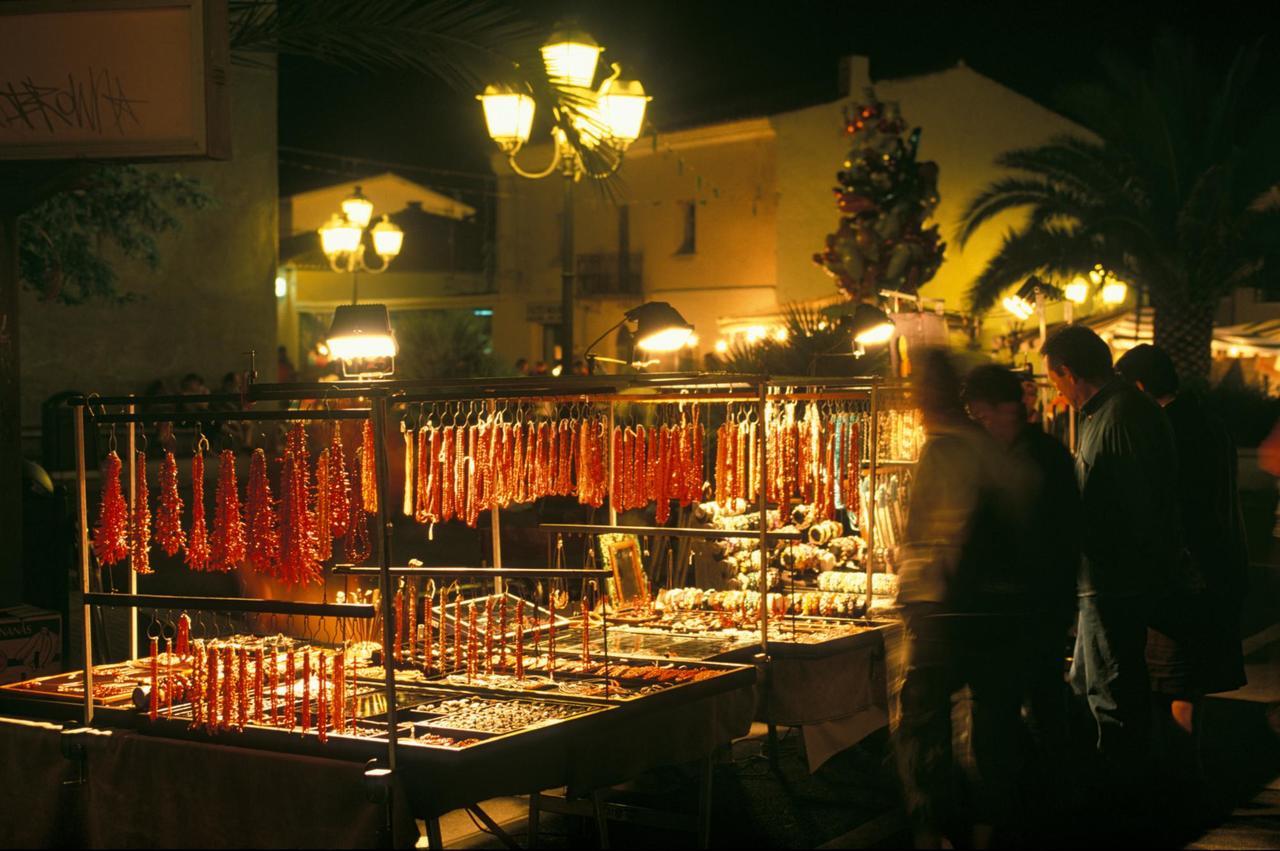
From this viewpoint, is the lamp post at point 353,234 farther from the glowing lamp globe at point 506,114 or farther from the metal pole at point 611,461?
the metal pole at point 611,461

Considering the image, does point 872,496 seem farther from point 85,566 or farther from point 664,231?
point 664,231

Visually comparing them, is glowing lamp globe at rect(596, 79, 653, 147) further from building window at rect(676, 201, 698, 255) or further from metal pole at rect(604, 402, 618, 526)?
building window at rect(676, 201, 698, 255)

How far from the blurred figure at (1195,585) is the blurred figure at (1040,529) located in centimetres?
132

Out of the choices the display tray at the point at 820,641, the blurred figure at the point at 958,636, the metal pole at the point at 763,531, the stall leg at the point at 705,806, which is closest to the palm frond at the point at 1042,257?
the display tray at the point at 820,641

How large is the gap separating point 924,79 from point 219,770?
29.8 metres

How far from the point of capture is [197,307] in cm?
2020

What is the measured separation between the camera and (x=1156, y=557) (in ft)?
20.4

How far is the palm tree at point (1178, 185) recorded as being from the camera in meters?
19.5

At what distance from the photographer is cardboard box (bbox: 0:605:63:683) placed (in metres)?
6.33

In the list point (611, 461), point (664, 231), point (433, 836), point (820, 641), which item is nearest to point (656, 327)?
point (611, 461)

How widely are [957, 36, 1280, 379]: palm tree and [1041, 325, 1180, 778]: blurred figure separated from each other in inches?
569

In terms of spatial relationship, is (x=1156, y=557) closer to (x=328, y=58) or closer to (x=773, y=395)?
(x=773, y=395)

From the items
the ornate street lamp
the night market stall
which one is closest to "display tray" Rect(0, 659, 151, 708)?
the night market stall

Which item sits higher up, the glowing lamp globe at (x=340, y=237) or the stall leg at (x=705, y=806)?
the glowing lamp globe at (x=340, y=237)
